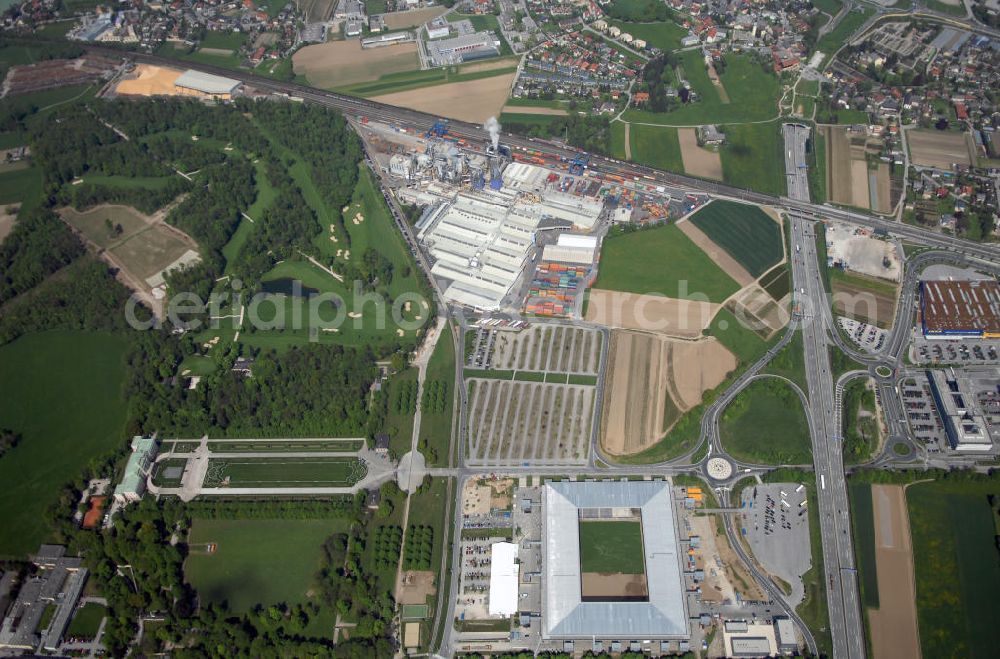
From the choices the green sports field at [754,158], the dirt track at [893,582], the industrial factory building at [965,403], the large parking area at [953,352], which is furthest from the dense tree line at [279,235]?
the industrial factory building at [965,403]

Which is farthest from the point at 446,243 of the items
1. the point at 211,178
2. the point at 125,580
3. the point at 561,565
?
the point at 125,580

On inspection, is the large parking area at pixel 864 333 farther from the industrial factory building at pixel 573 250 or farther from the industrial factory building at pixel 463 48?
the industrial factory building at pixel 463 48

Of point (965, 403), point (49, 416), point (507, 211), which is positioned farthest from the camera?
point (507, 211)

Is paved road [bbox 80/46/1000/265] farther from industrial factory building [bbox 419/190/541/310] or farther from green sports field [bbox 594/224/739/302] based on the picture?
green sports field [bbox 594/224/739/302]

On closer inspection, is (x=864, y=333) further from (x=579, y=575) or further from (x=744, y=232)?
(x=579, y=575)

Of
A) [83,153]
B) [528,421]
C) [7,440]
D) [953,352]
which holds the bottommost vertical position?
[7,440]

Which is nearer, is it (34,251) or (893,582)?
(893,582)

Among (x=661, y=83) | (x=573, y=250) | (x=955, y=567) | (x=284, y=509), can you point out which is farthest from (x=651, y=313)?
(x=661, y=83)

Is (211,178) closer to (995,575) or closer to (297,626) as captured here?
(297,626)
